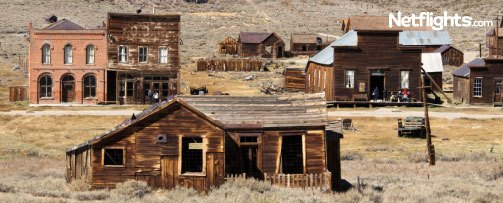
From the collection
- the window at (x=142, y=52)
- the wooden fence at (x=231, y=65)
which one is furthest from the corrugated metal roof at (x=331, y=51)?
the wooden fence at (x=231, y=65)

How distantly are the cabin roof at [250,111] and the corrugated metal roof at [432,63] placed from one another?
118 ft

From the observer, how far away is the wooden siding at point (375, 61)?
5228cm

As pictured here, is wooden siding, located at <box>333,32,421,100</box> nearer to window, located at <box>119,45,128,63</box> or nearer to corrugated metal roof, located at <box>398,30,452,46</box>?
window, located at <box>119,45,128,63</box>

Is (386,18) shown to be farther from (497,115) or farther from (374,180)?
(374,180)

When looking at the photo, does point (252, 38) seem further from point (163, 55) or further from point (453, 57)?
point (163, 55)

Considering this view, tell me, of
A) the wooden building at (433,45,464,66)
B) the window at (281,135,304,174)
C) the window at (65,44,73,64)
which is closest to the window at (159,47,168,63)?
the window at (65,44,73,64)

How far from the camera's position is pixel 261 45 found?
91125 mm

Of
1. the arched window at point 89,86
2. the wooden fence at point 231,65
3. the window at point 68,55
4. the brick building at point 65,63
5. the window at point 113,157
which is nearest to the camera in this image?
the window at point 113,157

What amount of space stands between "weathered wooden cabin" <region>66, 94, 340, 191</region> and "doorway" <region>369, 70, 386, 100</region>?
1039 inches

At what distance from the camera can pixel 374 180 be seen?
28234 millimetres

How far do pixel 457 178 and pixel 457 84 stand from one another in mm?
31186

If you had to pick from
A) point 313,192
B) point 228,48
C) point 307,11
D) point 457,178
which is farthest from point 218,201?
point 307,11

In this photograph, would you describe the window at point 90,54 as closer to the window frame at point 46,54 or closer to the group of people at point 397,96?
the window frame at point 46,54

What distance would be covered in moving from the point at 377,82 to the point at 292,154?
29.1m
